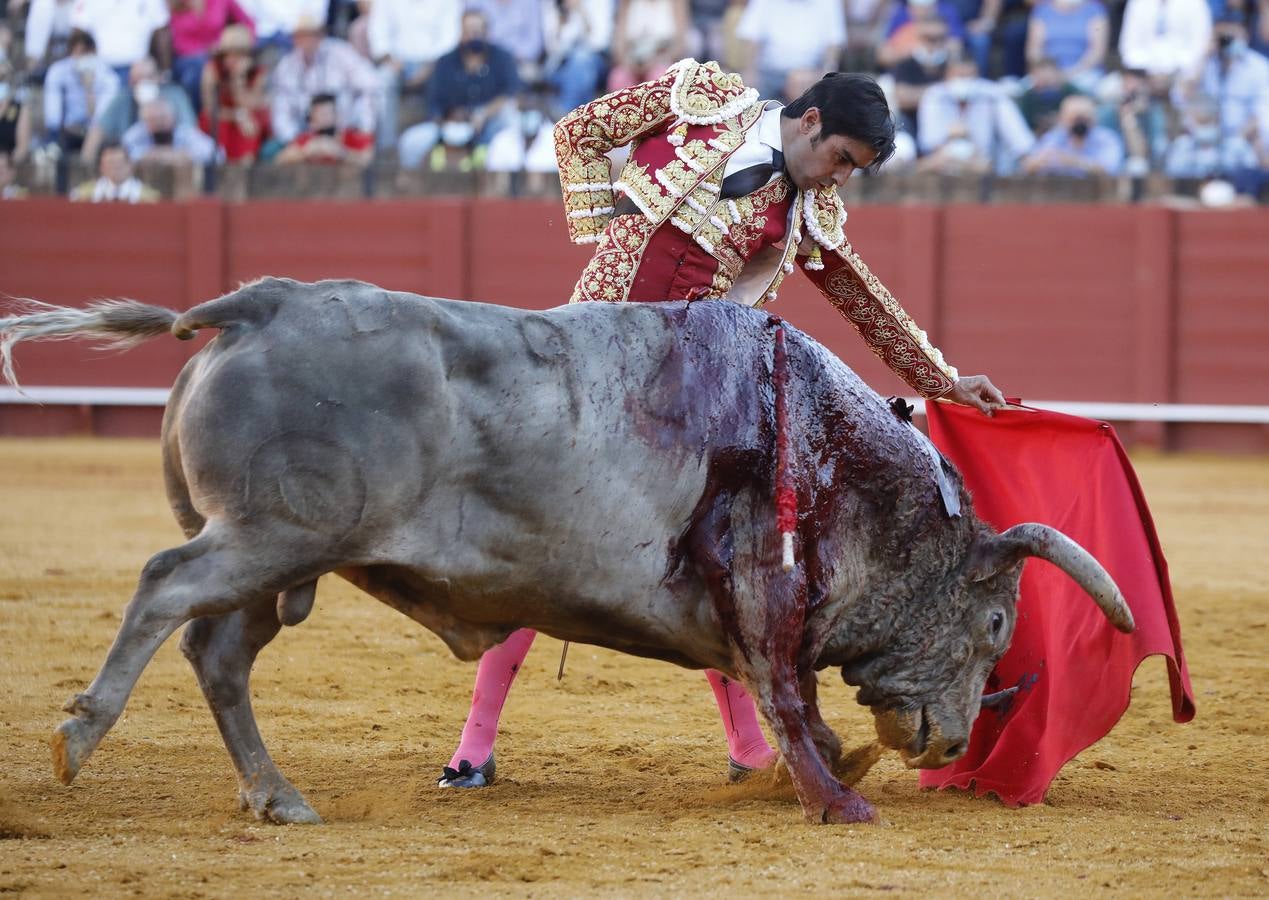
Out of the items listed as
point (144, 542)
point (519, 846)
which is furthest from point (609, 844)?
point (144, 542)

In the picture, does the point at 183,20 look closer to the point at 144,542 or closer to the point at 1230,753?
the point at 144,542

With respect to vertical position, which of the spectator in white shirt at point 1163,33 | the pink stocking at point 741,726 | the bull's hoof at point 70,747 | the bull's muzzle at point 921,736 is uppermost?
the spectator in white shirt at point 1163,33

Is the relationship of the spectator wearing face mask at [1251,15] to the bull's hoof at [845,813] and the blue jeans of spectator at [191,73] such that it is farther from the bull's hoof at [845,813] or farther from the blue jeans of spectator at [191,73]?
the bull's hoof at [845,813]

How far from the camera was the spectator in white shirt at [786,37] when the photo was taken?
976 centimetres

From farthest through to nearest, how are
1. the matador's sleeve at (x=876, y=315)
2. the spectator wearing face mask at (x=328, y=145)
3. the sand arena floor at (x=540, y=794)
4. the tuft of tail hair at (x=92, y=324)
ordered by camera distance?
1. the spectator wearing face mask at (x=328, y=145)
2. the matador's sleeve at (x=876, y=315)
3. the tuft of tail hair at (x=92, y=324)
4. the sand arena floor at (x=540, y=794)

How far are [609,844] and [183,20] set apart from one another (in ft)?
27.4

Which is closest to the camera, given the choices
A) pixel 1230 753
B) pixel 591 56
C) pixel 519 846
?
pixel 519 846

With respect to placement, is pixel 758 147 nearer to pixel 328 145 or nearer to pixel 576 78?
pixel 576 78

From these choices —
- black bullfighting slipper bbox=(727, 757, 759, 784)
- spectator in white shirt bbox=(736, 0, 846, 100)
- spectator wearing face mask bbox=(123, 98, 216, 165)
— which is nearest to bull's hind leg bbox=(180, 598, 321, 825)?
black bullfighting slipper bbox=(727, 757, 759, 784)

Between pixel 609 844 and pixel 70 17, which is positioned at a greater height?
pixel 70 17

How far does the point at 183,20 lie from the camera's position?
32.7ft

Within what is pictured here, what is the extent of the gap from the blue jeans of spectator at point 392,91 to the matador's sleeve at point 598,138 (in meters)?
7.10

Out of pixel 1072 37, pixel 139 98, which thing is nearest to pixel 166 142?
pixel 139 98

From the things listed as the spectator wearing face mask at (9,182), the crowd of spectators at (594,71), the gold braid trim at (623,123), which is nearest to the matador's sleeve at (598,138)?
the gold braid trim at (623,123)
